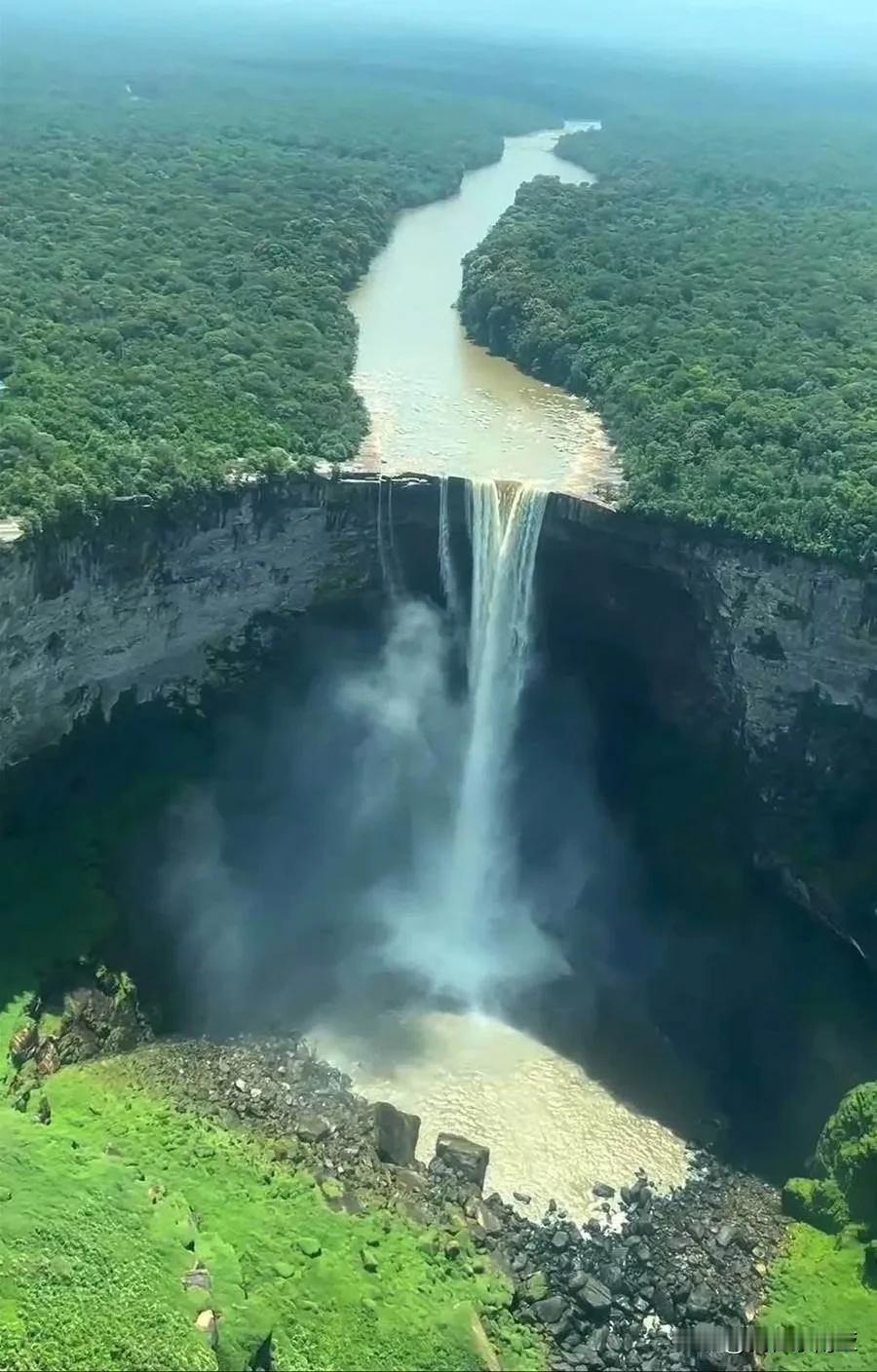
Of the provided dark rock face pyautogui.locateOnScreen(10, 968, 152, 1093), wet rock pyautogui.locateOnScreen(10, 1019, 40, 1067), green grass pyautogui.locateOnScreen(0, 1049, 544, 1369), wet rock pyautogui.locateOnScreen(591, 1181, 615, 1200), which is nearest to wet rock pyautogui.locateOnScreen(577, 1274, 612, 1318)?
green grass pyautogui.locateOnScreen(0, 1049, 544, 1369)

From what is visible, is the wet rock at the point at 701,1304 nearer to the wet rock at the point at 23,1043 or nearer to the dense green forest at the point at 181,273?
the wet rock at the point at 23,1043

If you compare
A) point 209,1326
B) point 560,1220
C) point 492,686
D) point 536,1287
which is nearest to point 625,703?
point 492,686

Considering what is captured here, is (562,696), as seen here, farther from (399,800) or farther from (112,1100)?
(112,1100)

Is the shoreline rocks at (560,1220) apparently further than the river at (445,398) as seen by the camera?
No

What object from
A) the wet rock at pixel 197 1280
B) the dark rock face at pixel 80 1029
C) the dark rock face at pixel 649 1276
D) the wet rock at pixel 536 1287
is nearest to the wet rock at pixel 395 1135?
the dark rock face at pixel 649 1276

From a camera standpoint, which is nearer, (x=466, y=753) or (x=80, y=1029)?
(x=80, y=1029)

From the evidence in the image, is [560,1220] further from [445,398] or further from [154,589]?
[445,398]

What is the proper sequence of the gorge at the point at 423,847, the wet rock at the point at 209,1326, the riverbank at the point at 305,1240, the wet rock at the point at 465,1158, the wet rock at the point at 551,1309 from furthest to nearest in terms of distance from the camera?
the wet rock at the point at 465,1158, the gorge at the point at 423,847, the wet rock at the point at 551,1309, the riverbank at the point at 305,1240, the wet rock at the point at 209,1326
